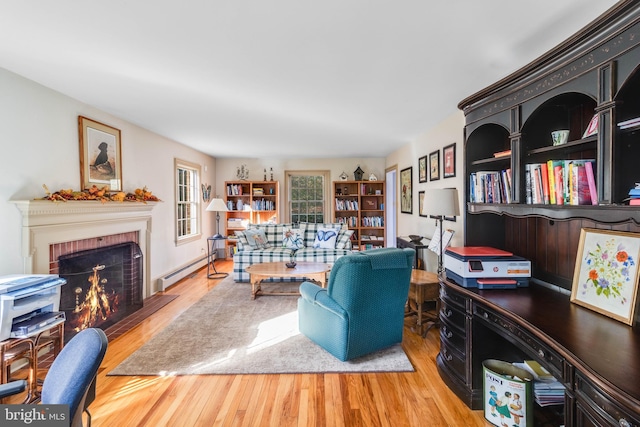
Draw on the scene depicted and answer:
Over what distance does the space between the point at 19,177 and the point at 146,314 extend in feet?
6.36

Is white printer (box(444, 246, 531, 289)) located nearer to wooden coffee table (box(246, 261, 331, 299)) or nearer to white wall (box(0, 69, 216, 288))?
wooden coffee table (box(246, 261, 331, 299))

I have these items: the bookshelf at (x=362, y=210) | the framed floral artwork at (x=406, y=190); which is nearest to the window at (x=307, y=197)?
the bookshelf at (x=362, y=210)

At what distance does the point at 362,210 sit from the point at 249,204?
2.68 metres

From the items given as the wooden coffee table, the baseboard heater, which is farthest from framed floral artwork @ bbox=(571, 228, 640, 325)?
the baseboard heater

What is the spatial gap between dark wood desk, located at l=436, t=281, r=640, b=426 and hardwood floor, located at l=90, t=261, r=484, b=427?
8.5 inches

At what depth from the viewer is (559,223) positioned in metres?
1.95

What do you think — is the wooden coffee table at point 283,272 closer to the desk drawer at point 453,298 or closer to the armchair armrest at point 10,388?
the desk drawer at point 453,298

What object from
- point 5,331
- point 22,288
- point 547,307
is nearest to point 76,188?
point 22,288

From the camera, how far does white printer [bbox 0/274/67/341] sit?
1949 millimetres

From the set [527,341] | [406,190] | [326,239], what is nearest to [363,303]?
[527,341]

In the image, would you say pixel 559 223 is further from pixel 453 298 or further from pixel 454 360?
pixel 454 360

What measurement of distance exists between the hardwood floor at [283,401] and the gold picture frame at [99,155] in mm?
1947

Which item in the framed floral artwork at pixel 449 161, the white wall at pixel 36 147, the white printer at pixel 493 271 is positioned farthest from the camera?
the framed floral artwork at pixel 449 161

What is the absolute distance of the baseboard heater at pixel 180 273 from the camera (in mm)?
4613
